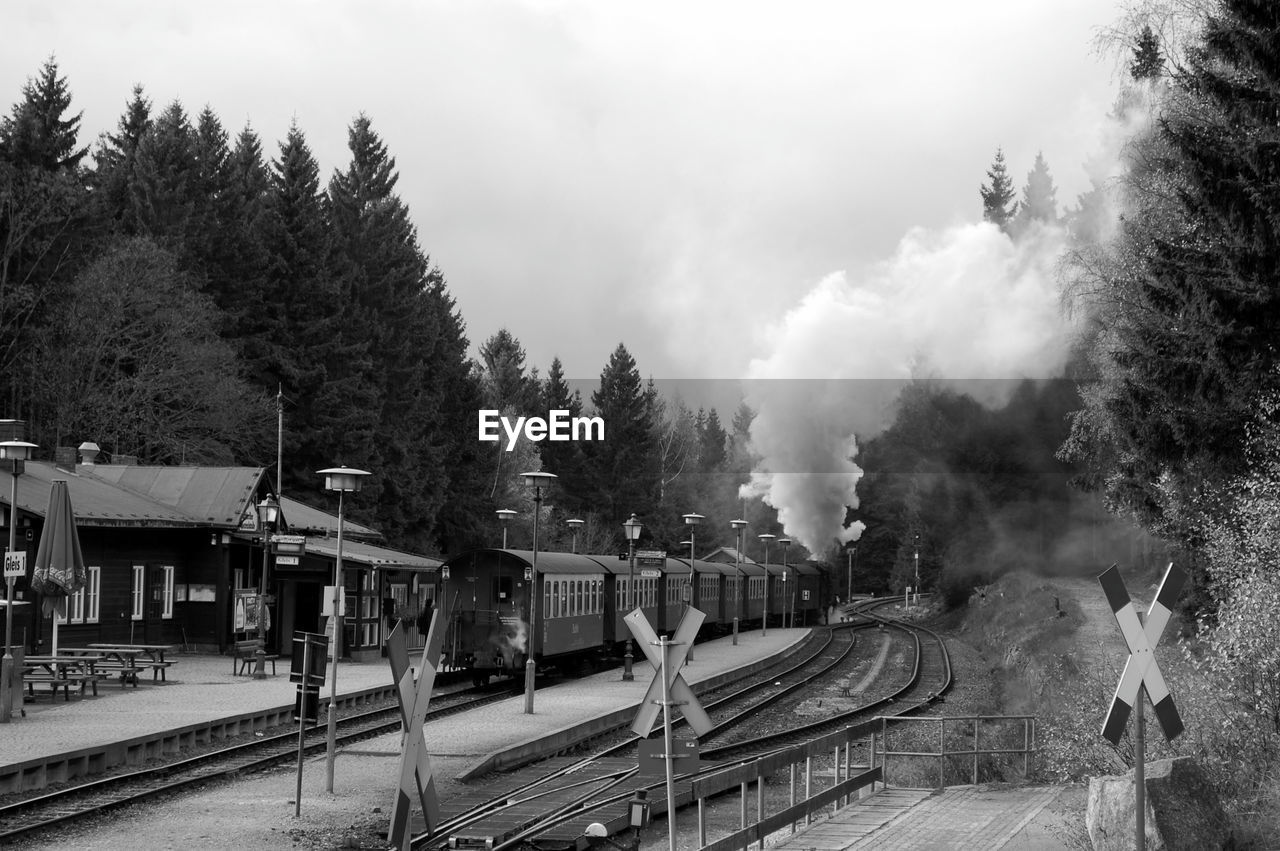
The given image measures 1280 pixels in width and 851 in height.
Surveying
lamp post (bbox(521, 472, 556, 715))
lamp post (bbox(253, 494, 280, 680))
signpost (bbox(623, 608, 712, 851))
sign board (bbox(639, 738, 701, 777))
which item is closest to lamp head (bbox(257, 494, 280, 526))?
lamp post (bbox(253, 494, 280, 680))

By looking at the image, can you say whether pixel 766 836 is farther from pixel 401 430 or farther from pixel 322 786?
pixel 401 430

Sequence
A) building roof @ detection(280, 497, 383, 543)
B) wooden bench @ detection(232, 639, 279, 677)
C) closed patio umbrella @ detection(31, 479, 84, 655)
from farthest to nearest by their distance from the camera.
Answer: building roof @ detection(280, 497, 383, 543) < wooden bench @ detection(232, 639, 279, 677) < closed patio umbrella @ detection(31, 479, 84, 655)

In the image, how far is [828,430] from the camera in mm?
58344

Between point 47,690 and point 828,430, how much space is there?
126 feet

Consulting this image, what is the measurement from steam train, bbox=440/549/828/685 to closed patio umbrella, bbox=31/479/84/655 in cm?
815

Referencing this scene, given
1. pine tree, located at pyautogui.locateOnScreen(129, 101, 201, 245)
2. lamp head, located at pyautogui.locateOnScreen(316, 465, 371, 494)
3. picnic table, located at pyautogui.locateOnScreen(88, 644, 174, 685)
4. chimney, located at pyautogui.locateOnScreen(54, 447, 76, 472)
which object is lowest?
picnic table, located at pyautogui.locateOnScreen(88, 644, 174, 685)

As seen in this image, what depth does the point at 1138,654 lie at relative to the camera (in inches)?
334

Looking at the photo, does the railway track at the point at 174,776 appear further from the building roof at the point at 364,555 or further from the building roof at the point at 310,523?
the building roof at the point at 310,523

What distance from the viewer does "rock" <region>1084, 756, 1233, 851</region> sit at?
982 cm

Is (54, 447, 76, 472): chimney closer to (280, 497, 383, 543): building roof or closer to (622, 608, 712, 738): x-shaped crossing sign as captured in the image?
(280, 497, 383, 543): building roof

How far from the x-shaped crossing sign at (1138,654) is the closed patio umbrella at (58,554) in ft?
62.8

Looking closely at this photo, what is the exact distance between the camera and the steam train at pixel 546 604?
97.1 ft

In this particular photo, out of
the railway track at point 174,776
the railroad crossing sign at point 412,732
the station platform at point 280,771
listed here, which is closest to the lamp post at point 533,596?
the station platform at point 280,771

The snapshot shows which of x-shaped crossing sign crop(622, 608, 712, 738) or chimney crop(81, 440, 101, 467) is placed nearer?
x-shaped crossing sign crop(622, 608, 712, 738)
